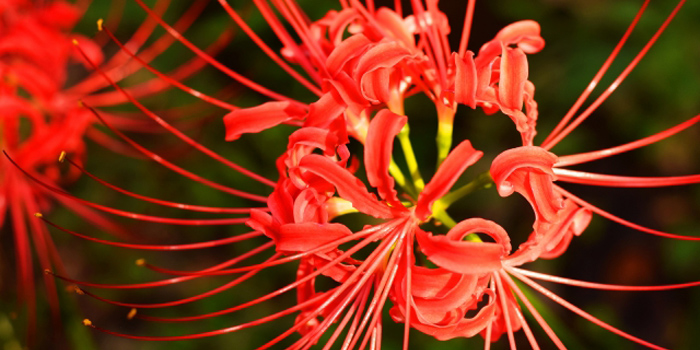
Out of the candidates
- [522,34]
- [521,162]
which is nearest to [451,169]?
[521,162]

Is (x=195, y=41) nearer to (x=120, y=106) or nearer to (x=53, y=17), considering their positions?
(x=120, y=106)

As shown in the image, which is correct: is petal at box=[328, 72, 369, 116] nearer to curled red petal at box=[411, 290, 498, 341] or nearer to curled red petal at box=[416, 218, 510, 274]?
curled red petal at box=[416, 218, 510, 274]

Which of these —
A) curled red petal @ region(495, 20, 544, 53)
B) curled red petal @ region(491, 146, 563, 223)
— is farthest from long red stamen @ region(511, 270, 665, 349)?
A: curled red petal @ region(495, 20, 544, 53)

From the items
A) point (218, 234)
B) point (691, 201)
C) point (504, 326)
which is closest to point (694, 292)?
point (691, 201)

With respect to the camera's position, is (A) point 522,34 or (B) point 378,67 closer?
(B) point 378,67

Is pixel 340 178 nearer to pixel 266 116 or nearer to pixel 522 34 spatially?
pixel 266 116
